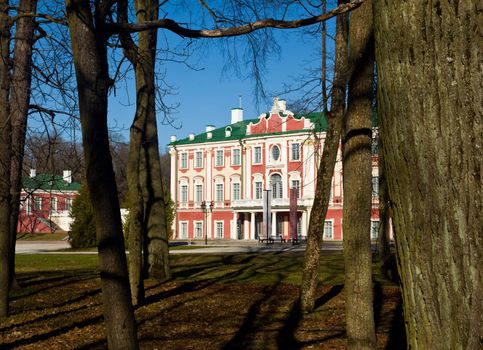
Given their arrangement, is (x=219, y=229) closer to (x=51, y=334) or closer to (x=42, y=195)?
(x=42, y=195)

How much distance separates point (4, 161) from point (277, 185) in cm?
4067

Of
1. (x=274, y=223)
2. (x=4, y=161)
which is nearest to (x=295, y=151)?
(x=274, y=223)

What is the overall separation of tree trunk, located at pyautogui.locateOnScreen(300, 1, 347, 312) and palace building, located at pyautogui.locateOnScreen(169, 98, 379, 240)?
112ft

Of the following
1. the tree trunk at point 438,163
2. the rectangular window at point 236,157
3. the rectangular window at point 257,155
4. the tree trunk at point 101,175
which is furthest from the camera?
the rectangular window at point 236,157

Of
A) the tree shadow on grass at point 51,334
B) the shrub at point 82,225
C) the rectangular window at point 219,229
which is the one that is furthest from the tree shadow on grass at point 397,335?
the rectangular window at point 219,229

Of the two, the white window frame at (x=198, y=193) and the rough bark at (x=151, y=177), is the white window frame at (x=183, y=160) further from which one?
the rough bark at (x=151, y=177)

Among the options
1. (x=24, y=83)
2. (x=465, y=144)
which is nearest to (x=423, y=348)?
(x=465, y=144)

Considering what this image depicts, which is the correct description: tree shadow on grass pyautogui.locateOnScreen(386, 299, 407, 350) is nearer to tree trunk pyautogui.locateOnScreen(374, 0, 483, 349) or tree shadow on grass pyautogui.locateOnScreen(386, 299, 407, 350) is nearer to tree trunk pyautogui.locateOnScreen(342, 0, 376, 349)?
tree trunk pyautogui.locateOnScreen(342, 0, 376, 349)

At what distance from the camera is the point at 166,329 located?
348 inches

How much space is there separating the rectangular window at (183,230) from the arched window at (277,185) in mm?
9196

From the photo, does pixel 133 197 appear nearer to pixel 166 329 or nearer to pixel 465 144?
pixel 166 329

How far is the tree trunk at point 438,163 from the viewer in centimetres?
179

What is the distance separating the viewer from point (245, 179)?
51062 mm

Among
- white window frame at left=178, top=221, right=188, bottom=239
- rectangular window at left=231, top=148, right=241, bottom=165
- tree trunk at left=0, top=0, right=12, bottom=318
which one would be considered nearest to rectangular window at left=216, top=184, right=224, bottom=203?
rectangular window at left=231, top=148, right=241, bottom=165
